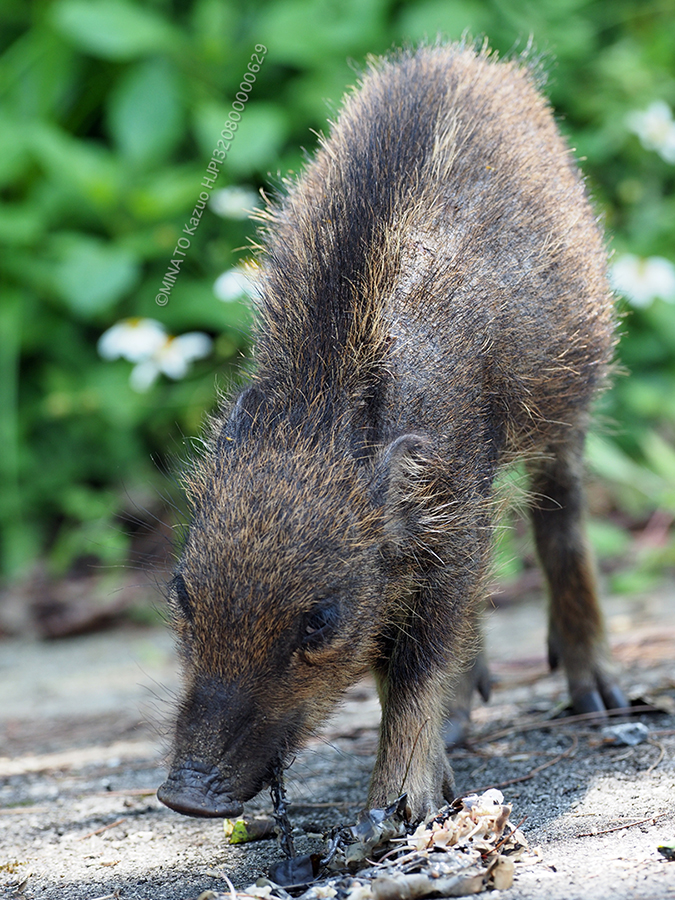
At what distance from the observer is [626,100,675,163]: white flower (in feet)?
26.2

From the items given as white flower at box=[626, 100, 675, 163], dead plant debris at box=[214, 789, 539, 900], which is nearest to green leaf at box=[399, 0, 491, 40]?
white flower at box=[626, 100, 675, 163]

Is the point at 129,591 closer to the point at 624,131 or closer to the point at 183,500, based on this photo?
the point at 183,500

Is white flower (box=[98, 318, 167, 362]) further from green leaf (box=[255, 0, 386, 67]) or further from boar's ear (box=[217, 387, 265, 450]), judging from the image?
boar's ear (box=[217, 387, 265, 450])

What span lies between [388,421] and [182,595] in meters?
0.87

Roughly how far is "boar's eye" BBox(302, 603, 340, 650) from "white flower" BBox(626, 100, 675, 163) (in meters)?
5.98

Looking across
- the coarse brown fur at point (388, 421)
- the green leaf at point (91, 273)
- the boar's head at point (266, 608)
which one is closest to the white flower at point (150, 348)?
the green leaf at point (91, 273)

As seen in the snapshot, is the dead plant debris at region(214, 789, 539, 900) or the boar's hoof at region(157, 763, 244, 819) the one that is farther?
the boar's hoof at region(157, 763, 244, 819)

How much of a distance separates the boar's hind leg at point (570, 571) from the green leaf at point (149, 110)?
15.3 feet

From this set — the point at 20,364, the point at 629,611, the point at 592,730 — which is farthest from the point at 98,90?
the point at 592,730

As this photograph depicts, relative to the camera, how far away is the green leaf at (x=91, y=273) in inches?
284

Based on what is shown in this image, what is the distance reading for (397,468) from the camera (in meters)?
3.36

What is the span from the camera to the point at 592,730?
424cm

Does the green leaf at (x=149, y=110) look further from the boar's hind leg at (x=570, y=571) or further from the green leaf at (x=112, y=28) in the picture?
the boar's hind leg at (x=570, y=571)

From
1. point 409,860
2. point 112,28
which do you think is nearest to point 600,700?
point 409,860
